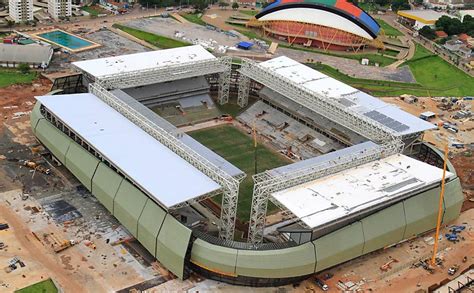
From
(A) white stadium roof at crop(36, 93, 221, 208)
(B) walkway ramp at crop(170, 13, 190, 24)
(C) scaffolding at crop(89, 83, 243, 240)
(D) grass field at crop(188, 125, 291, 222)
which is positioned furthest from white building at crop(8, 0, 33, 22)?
(D) grass field at crop(188, 125, 291, 222)

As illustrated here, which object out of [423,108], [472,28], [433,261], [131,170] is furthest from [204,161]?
[472,28]

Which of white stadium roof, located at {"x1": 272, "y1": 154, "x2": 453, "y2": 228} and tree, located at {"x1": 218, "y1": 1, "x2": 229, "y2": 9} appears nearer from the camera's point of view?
white stadium roof, located at {"x1": 272, "y1": 154, "x2": 453, "y2": 228}

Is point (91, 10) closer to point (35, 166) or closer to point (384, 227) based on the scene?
point (35, 166)

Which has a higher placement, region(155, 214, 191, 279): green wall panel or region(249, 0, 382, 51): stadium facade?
region(249, 0, 382, 51): stadium facade

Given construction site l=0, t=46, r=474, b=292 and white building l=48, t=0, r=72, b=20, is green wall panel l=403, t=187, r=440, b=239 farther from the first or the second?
white building l=48, t=0, r=72, b=20

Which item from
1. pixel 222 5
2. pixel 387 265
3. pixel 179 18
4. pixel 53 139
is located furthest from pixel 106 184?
pixel 222 5

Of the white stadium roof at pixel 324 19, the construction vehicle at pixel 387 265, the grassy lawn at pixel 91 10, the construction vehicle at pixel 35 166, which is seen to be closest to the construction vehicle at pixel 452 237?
the construction vehicle at pixel 387 265

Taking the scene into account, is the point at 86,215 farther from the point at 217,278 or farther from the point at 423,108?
the point at 423,108
